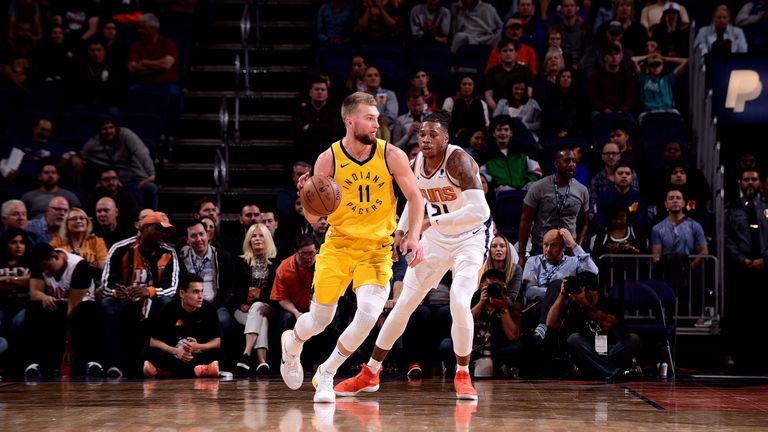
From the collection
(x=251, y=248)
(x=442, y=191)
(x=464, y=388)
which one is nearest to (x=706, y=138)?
(x=251, y=248)

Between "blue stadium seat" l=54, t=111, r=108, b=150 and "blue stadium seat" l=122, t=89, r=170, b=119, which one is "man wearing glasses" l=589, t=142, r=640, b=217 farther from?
"blue stadium seat" l=54, t=111, r=108, b=150

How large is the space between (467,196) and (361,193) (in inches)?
34.1

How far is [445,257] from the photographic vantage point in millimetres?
7816

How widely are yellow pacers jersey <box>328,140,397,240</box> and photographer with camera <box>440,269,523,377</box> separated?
124 inches

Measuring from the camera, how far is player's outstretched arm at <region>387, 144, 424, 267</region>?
23.4ft

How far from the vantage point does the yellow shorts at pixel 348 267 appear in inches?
287

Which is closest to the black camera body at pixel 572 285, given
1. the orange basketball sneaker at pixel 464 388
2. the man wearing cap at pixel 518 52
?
the orange basketball sneaker at pixel 464 388

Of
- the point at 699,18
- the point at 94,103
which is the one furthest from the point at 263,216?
the point at 699,18

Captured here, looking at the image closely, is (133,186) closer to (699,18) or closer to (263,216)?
(263,216)

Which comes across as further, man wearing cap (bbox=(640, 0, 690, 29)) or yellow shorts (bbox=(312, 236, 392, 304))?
man wearing cap (bbox=(640, 0, 690, 29))

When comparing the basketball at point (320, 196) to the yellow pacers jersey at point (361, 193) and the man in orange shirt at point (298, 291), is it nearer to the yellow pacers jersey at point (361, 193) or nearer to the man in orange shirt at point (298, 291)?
the yellow pacers jersey at point (361, 193)

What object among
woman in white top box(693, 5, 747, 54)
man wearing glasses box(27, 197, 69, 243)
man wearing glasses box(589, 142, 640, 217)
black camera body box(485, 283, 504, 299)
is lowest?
black camera body box(485, 283, 504, 299)

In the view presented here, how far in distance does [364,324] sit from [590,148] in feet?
21.2

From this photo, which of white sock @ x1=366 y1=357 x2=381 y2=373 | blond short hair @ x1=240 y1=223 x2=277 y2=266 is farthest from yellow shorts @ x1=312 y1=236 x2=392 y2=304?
blond short hair @ x1=240 y1=223 x2=277 y2=266
